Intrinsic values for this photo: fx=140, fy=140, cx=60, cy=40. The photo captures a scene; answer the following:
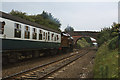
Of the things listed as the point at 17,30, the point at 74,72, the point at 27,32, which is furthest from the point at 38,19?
the point at 74,72

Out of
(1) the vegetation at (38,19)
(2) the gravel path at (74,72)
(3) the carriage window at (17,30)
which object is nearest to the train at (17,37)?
(3) the carriage window at (17,30)

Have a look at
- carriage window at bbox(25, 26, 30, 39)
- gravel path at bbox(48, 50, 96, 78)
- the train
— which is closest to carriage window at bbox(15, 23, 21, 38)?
the train

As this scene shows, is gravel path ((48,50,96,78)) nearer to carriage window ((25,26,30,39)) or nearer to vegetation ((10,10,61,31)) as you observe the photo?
carriage window ((25,26,30,39))

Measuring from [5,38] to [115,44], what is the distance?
770cm

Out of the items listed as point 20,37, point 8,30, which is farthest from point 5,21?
point 20,37

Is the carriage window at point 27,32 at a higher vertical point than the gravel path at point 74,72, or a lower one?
higher

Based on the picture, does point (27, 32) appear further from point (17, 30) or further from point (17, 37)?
point (17, 37)

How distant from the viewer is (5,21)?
8570 millimetres

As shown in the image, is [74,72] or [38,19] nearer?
[74,72]

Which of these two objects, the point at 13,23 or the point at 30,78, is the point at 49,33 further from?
the point at 30,78

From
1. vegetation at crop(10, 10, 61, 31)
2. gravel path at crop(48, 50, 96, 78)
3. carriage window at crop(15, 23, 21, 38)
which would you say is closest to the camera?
gravel path at crop(48, 50, 96, 78)

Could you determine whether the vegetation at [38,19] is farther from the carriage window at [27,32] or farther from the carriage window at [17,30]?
the carriage window at [17,30]

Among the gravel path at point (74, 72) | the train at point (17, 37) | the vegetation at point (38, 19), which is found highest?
the vegetation at point (38, 19)

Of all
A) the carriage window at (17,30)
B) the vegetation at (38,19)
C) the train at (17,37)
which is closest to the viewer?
the train at (17,37)
